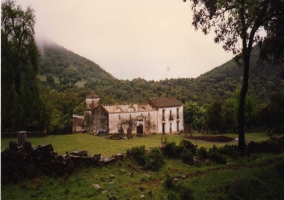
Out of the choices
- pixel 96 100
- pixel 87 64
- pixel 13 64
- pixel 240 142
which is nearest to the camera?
pixel 240 142

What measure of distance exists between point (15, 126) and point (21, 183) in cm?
1272

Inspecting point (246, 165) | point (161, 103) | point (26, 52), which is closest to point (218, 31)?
point (246, 165)

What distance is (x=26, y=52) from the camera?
22938 mm

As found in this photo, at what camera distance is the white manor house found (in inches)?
1487

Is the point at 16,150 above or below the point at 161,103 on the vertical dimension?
below

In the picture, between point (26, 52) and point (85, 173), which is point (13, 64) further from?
point (85, 173)

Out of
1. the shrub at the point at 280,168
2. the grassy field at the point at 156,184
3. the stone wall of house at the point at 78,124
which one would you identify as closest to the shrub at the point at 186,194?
the grassy field at the point at 156,184

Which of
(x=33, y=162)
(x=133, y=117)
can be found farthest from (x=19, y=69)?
(x=133, y=117)

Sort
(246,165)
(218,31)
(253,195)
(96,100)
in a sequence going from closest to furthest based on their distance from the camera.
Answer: (253,195)
(246,165)
(218,31)
(96,100)

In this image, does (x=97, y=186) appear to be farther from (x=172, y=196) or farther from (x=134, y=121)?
(x=134, y=121)

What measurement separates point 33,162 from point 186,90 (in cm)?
6292

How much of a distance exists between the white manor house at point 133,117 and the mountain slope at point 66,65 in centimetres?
855

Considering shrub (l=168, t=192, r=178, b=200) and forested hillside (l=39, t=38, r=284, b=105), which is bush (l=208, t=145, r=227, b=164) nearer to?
shrub (l=168, t=192, r=178, b=200)

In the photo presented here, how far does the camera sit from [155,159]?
43.1 feet
